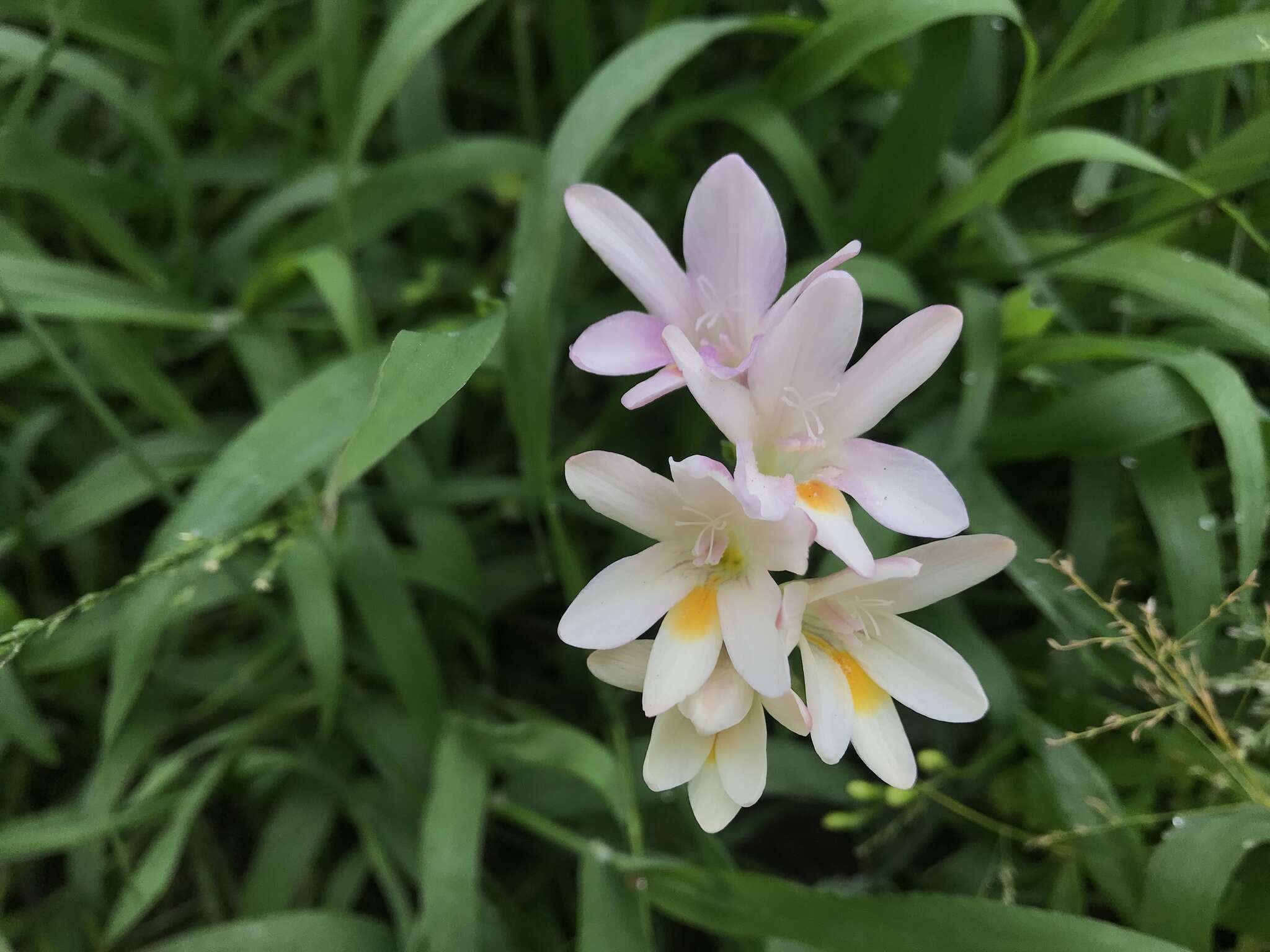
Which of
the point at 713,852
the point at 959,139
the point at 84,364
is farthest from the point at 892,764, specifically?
the point at 84,364

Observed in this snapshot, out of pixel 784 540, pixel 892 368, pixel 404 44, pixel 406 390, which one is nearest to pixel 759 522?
pixel 784 540

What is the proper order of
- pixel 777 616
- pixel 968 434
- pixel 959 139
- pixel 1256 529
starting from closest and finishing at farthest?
pixel 777 616 → pixel 1256 529 → pixel 968 434 → pixel 959 139

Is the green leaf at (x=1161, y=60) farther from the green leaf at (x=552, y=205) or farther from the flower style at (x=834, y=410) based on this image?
the flower style at (x=834, y=410)

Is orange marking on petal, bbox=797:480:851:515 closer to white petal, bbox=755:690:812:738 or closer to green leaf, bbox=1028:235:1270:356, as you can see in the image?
white petal, bbox=755:690:812:738

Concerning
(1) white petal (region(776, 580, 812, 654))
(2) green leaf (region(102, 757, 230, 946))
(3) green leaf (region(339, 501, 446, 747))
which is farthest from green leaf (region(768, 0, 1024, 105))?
(2) green leaf (region(102, 757, 230, 946))

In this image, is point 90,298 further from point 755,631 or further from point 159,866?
point 755,631

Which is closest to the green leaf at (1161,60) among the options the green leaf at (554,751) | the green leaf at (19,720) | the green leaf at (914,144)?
the green leaf at (914,144)

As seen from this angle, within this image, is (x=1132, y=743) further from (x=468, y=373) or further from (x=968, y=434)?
(x=468, y=373)
